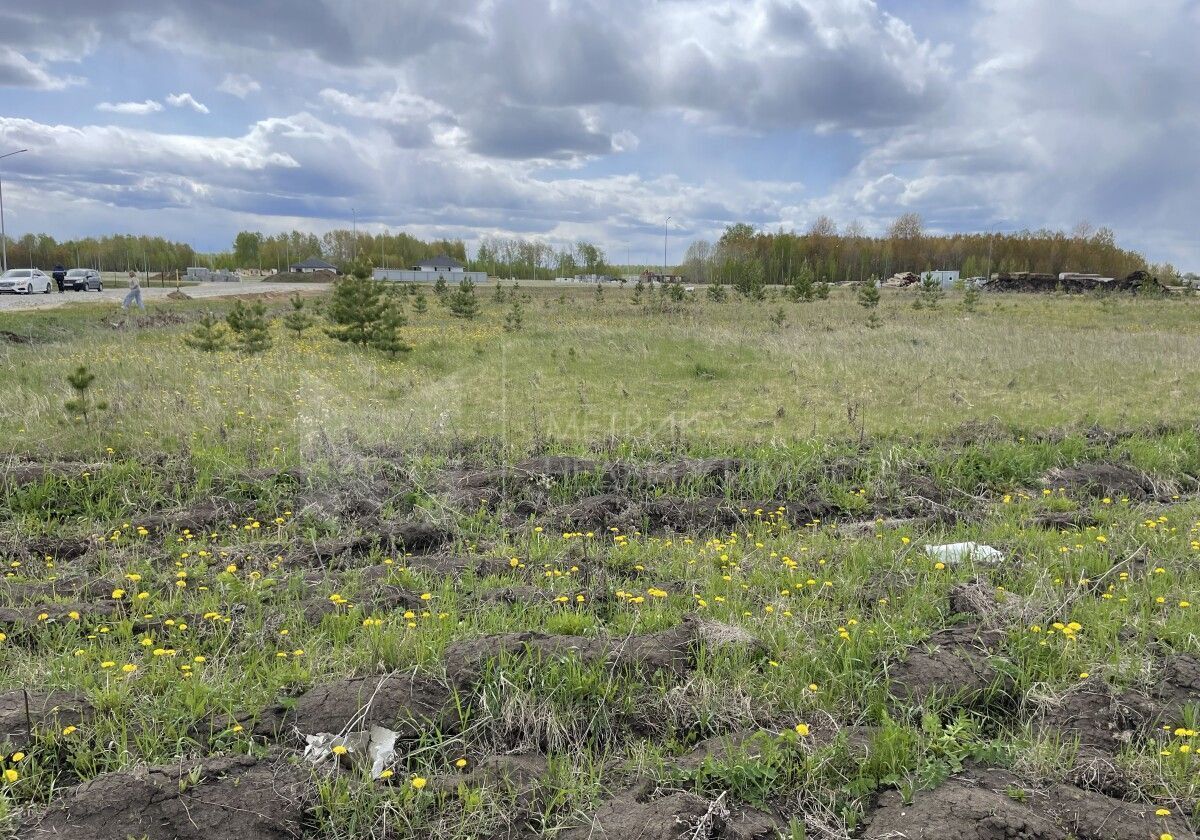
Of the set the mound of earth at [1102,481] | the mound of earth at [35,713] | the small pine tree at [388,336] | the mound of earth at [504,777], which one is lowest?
the mound of earth at [504,777]

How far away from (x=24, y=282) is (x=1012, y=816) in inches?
1991

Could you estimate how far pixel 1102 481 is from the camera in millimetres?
8469

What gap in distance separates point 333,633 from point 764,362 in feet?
46.8

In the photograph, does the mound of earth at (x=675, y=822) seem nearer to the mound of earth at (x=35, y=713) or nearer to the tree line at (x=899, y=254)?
the mound of earth at (x=35, y=713)

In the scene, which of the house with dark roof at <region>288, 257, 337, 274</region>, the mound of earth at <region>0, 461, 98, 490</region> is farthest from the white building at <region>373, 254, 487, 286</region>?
the mound of earth at <region>0, 461, 98, 490</region>

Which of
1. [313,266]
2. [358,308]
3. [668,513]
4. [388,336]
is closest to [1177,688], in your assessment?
[668,513]

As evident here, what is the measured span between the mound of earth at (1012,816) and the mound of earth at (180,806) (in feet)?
7.44

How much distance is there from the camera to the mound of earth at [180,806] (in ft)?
9.41

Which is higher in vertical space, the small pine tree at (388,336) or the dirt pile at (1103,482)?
the small pine tree at (388,336)

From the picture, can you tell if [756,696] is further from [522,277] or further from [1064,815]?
[522,277]

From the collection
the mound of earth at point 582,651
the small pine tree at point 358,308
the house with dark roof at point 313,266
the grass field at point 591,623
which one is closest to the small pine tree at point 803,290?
the small pine tree at point 358,308

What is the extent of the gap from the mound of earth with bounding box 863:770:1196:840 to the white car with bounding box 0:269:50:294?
49777mm

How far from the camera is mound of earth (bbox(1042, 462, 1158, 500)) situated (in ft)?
27.0

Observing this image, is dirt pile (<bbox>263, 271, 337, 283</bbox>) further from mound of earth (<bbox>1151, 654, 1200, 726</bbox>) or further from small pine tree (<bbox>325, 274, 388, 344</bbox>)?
mound of earth (<bbox>1151, 654, 1200, 726</bbox>)
